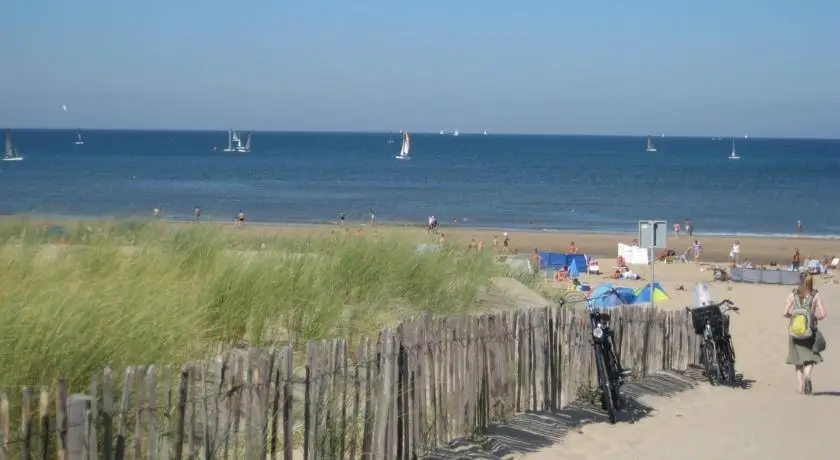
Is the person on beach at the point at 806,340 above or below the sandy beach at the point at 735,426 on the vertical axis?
above

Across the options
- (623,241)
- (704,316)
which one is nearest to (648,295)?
(704,316)

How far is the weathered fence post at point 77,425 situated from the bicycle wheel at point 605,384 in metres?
5.56

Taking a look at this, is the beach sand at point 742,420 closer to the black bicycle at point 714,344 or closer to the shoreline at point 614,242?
the black bicycle at point 714,344

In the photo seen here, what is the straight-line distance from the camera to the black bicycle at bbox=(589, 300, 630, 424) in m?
9.20

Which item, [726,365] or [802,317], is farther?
[726,365]

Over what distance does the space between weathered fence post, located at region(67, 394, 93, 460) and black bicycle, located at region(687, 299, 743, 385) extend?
8703 mm

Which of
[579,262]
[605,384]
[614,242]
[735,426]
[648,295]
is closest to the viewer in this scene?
[605,384]

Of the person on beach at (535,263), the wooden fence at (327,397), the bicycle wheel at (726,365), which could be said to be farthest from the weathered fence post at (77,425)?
the person on beach at (535,263)

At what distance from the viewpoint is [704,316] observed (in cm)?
1197

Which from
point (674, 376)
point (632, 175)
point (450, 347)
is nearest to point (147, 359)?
point (450, 347)

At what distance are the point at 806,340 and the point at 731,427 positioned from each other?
2.56 metres

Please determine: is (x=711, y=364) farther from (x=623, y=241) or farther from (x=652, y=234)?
(x=623, y=241)

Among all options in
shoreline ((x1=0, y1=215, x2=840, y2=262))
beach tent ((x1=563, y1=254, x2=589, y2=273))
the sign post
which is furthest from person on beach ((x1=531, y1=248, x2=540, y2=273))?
shoreline ((x1=0, y1=215, x2=840, y2=262))

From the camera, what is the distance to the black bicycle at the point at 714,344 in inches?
468
